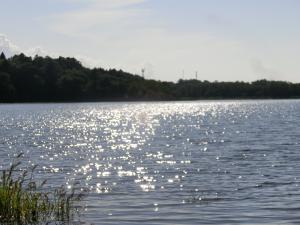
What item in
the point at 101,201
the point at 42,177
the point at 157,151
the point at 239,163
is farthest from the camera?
the point at 157,151

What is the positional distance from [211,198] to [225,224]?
6.53m

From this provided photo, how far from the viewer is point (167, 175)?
40344 mm

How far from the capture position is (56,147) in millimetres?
65688

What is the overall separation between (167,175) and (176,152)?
1792 cm

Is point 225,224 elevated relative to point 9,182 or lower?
lower

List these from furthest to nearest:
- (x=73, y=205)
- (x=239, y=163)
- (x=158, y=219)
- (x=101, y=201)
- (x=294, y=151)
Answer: (x=294, y=151) < (x=239, y=163) < (x=101, y=201) < (x=73, y=205) < (x=158, y=219)

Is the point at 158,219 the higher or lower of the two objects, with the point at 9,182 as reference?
lower

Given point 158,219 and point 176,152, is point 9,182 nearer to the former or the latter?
point 158,219

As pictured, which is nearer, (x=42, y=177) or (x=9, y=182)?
(x=9, y=182)

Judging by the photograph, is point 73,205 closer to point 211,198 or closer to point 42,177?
point 211,198

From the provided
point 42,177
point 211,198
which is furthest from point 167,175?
point 211,198

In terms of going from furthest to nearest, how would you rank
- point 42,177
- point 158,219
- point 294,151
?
point 294,151 < point 42,177 < point 158,219

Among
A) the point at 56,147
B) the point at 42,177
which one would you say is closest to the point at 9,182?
the point at 42,177

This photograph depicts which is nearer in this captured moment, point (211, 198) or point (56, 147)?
point (211, 198)
